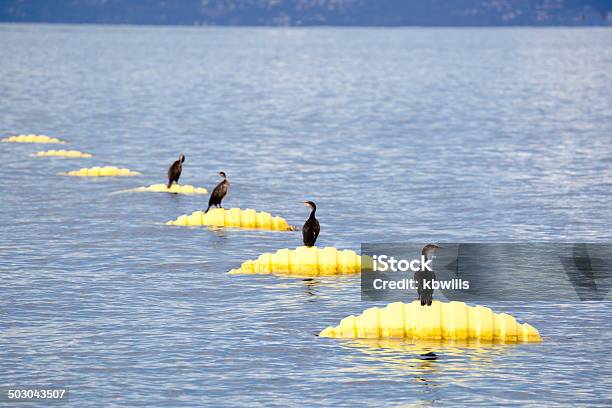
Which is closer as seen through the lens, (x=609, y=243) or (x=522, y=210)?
(x=609, y=243)

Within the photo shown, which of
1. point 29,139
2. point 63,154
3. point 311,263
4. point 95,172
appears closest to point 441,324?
point 311,263

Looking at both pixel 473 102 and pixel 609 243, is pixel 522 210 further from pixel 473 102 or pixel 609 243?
pixel 473 102

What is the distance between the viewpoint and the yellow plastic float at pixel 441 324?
3841 cm

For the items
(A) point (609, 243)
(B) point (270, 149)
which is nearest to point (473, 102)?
(B) point (270, 149)

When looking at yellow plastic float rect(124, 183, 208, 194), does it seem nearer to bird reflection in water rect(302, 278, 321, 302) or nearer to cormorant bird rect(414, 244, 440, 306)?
bird reflection in water rect(302, 278, 321, 302)

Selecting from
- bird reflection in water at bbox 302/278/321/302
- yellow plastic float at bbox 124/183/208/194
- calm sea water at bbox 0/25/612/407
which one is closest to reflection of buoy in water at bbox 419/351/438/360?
calm sea water at bbox 0/25/612/407

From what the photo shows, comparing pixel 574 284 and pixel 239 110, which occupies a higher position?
pixel 239 110

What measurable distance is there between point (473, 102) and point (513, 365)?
152262mm

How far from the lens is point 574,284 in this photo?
4756cm

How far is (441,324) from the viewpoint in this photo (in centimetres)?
3841

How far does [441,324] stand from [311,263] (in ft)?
34.0
